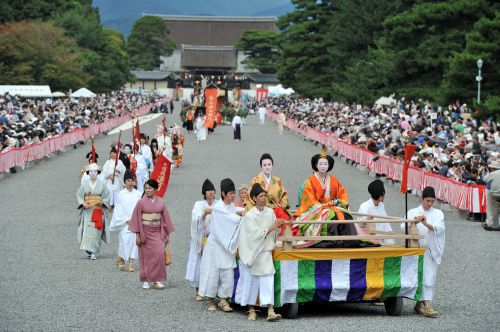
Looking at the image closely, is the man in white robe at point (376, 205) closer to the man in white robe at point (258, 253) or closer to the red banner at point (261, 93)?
the man in white robe at point (258, 253)

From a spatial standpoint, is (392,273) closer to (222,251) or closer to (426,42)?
(222,251)

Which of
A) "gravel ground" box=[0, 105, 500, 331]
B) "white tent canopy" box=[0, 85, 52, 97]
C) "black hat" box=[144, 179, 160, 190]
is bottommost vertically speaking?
A: "gravel ground" box=[0, 105, 500, 331]

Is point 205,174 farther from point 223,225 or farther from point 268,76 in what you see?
point 268,76

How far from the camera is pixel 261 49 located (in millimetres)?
128750

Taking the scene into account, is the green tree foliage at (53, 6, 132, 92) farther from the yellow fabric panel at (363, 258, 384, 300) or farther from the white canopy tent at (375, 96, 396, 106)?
the yellow fabric panel at (363, 258, 384, 300)

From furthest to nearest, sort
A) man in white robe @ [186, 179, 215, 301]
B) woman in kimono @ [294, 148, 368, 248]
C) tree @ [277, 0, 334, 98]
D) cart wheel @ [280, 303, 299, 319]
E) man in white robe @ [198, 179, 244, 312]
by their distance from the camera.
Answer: tree @ [277, 0, 334, 98] → man in white robe @ [186, 179, 215, 301] → man in white robe @ [198, 179, 244, 312] → woman in kimono @ [294, 148, 368, 248] → cart wheel @ [280, 303, 299, 319]

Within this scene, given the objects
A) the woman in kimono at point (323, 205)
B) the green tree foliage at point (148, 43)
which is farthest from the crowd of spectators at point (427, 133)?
the green tree foliage at point (148, 43)

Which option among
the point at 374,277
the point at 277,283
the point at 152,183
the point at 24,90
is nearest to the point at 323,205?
the point at 374,277

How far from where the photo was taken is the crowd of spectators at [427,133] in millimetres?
22359

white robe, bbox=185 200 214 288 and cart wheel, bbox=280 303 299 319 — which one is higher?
white robe, bbox=185 200 214 288

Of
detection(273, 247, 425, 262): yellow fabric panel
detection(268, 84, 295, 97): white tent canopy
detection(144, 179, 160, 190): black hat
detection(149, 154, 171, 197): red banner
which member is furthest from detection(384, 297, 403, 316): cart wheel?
detection(268, 84, 295, 97): white tent canopy

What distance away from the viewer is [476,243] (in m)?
16.2

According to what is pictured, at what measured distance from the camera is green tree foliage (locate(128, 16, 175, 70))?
13438 cm

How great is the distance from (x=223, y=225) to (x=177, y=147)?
21.3 m
